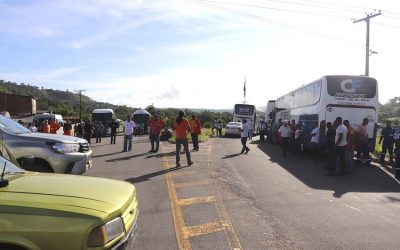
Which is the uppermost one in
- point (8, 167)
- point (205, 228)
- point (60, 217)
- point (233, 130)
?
point (8, 167)

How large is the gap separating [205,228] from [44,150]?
14.8 feet

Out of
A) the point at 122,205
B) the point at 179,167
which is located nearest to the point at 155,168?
the point at 179,167

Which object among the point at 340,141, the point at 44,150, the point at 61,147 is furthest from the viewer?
the point at 340,141

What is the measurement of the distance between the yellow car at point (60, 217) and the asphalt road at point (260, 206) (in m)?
2.53

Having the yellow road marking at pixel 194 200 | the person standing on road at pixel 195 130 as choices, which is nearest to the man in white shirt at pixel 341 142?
the yellow road marking at pixel 194 200

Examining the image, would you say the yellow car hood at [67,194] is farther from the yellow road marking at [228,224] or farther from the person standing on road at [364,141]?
the person standing on road at [364,141]

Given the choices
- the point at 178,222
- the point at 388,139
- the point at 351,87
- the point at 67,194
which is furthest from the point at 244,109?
the point at 67,194

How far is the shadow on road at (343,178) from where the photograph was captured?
12.6 meters

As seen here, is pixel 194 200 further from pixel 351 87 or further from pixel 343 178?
pixel 351 87

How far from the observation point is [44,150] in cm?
1048

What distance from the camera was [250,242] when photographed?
23.3 ft

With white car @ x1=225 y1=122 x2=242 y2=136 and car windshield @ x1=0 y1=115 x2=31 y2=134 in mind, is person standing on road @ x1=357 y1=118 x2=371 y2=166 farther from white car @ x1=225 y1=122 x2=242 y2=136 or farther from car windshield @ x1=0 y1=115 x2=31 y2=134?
white car @ x1=225 y1=122 x2=242 y2=136

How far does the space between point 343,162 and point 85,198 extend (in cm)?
1208

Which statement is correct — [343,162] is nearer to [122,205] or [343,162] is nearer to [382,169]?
[382,169]
